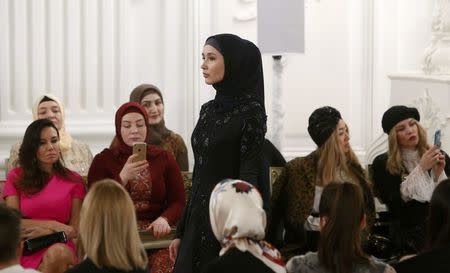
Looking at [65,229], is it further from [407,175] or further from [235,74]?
[407,175]

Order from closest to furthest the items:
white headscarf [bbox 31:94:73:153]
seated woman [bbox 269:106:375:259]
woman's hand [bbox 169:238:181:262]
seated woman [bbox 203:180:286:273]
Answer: seated woman [bbox 203:180:286:273] < woman's hand [bbox 169:238:181:262] < seated woman [bbox 269:106:375:259] < white headscarf [bbox 31:94:73:153]

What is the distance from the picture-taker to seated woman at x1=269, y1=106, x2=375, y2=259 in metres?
6.62

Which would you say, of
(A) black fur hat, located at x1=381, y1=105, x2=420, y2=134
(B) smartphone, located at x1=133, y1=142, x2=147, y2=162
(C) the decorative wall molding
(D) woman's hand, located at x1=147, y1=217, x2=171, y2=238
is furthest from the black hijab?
(C) the decorative wall molding

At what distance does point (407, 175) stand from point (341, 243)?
2598 millimetres

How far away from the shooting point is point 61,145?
7.28m

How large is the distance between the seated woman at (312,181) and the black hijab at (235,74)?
1344 millimetres

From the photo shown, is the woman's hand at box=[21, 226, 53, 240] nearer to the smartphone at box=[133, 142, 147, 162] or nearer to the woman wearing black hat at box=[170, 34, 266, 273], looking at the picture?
→ the smartphone at box=[133, 142, 147, 162]

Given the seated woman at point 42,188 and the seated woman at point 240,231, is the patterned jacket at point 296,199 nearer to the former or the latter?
the seated woman at point 42,188

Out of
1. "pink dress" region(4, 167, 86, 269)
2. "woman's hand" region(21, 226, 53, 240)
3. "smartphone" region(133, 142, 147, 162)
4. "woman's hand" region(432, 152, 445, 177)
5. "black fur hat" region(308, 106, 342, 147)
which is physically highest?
"black fur hat" region(308, 106, 342, 147)

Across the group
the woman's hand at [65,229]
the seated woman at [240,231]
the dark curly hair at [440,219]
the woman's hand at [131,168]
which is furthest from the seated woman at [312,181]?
the seated woman at [240,231]

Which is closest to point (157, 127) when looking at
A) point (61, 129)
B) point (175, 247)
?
point (61, 129)

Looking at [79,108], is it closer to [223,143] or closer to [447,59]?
[447,59]

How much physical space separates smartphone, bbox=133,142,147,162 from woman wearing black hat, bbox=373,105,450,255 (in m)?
1.61

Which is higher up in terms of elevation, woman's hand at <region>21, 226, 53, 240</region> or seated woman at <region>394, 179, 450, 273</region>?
seated woman at <region>394, 179, 450, 273</region>
